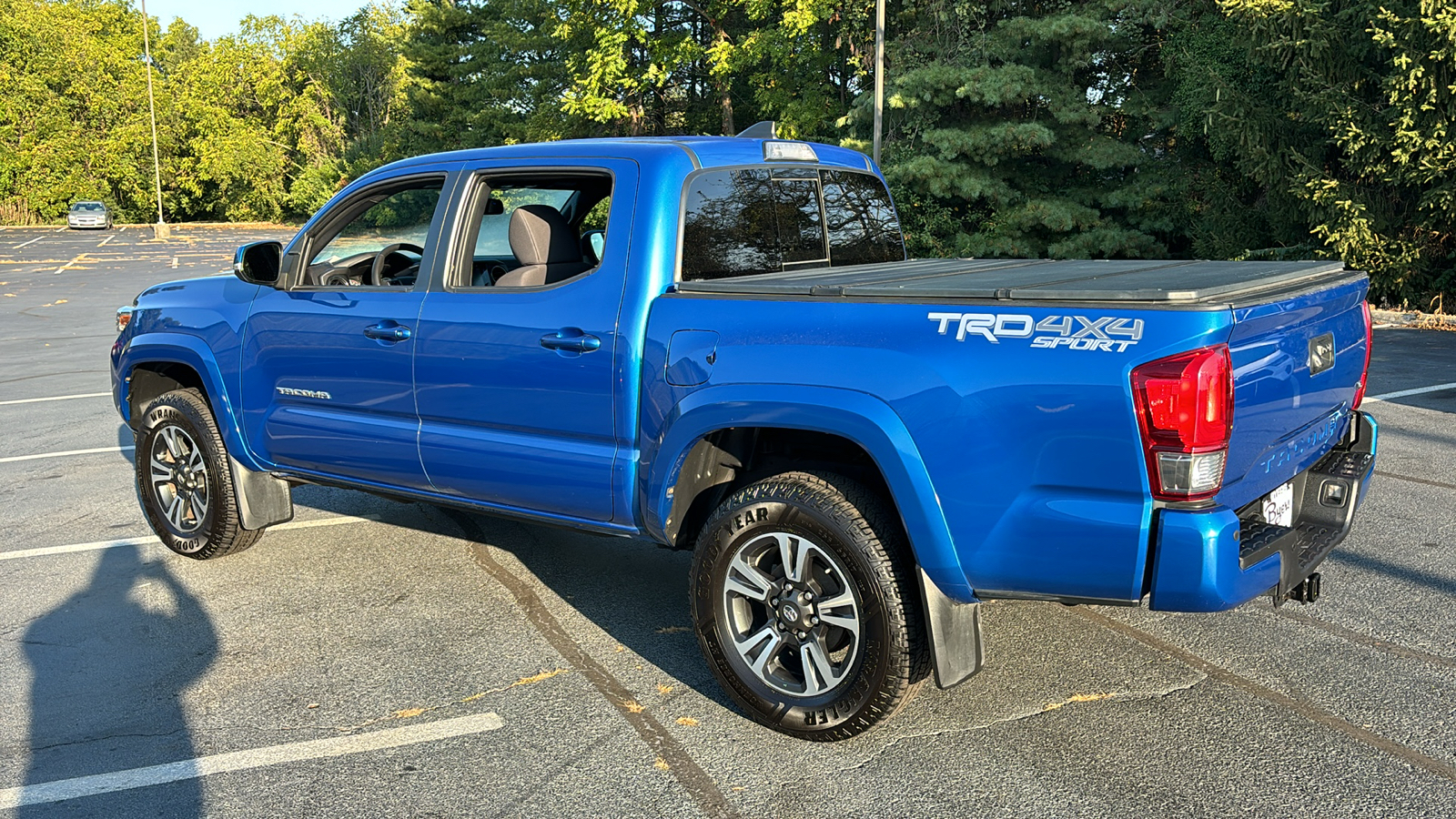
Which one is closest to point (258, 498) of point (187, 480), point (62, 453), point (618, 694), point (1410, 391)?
point (187, 480)

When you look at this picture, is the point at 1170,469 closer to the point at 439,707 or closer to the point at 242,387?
the point at 439,707

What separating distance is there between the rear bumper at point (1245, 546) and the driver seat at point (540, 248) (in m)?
2.62

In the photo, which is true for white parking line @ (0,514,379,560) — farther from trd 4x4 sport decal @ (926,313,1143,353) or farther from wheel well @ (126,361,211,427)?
trd 4x4 sport decal @ (926,313,1143,353)

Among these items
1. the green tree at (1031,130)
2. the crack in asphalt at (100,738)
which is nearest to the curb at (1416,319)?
the green tree at (1031,130)

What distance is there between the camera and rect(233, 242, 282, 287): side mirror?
529 centimetres

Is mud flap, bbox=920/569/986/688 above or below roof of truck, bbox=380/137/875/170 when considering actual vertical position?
below

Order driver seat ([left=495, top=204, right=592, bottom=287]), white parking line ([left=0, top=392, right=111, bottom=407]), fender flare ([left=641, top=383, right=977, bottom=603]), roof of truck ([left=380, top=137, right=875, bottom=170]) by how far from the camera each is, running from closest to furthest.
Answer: fender flare ([left=641, top=383, right=977, bottom=603])
roof of truck ([left=380, top=137, right=875, bottom=170])
driver seat ([left=495, top=204, right=592, bottom=287])
white parking line ([left=0, top=392, right=111, bottom=407])

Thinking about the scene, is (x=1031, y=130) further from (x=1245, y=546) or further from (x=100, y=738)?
(x=100, y=738)

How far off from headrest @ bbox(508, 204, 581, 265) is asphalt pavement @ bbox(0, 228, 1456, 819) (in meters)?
1.52

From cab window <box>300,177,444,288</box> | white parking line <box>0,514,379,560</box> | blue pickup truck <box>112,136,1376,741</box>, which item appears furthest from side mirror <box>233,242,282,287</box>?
white parking line <box>0,514,379,560</box>

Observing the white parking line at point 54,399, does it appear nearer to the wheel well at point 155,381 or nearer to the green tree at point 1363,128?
the wheel well at point 155,381

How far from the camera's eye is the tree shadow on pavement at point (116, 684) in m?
3.47

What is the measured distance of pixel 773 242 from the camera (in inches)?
182

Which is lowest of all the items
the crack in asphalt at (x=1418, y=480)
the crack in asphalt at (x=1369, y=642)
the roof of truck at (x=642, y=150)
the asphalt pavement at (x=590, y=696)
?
the asphalt pavement at (x=590, y=696)
